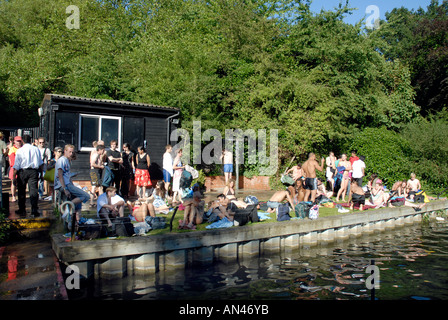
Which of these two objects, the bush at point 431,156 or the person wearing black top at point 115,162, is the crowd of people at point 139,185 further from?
the bush at point 431,156

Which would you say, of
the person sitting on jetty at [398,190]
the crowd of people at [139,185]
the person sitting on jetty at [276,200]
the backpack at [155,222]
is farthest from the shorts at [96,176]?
the person sitting on jetty at [398,190]

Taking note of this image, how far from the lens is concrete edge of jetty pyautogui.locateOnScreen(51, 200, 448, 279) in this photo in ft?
25.7

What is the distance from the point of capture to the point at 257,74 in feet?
66.6

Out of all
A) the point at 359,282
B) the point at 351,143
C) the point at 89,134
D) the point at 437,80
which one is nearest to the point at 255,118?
the point at 351,143

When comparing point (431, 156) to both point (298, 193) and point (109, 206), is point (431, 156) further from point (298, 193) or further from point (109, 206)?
point (109, 206)

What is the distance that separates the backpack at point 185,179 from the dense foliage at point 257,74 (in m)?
4.83

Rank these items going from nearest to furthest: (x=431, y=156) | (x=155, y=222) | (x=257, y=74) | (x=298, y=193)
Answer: (x=155, y=222), (x=298, y=193), (x=257, y=74), (x=431, y=156)

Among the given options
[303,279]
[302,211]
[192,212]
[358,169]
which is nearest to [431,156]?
[358,169]

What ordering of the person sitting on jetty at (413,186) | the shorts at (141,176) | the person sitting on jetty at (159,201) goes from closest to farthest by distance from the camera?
the person sitting on jetty at (159,201)
the shorts at (141,176)
the person sitting on jetty at (413,186)

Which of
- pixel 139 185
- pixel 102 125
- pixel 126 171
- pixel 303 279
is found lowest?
pixel 303 279

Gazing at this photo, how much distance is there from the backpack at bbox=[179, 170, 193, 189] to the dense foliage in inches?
190

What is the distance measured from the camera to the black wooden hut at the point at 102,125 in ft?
47.4

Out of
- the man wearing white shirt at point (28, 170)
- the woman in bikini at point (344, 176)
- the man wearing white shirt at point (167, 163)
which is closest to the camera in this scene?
the man wearing white shirt at point (28, 170)

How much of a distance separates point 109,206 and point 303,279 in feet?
15.0
